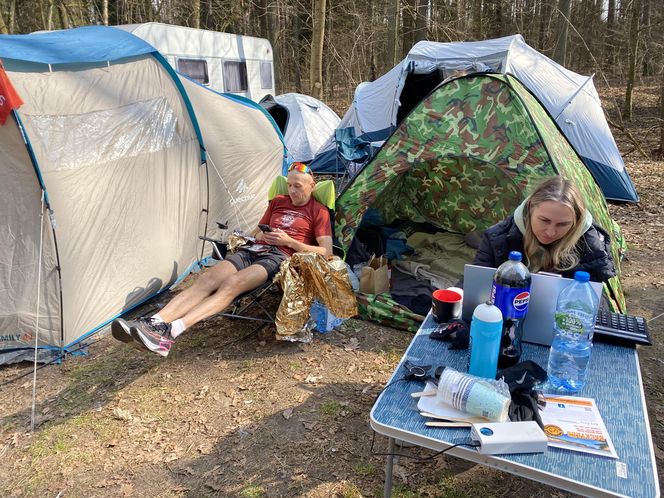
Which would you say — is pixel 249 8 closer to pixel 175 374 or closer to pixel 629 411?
pixel 175 374

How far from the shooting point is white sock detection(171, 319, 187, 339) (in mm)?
2911

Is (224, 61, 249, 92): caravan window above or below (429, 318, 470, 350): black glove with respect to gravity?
above

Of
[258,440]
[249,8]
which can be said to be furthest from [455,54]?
[249,8]

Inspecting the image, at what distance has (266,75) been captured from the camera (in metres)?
12.4

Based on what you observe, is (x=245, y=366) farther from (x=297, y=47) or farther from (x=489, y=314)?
(x=297, y=47)

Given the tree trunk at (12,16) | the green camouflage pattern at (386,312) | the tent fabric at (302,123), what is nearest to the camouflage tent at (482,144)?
the green camouflage pattern at (386,312)

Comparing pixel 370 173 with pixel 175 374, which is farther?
pixel 370 173

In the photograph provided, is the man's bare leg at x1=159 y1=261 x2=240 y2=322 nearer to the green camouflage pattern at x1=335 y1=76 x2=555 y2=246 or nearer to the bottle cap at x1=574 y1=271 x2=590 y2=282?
the green camouflage pattern at x1=335 y1=76 x2=555 y2=246

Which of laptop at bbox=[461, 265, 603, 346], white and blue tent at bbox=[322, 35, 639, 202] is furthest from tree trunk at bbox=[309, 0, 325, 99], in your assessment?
laptop at bbox=[461, 265, 603, 346]

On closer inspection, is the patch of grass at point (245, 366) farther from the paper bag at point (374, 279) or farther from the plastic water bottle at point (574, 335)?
the plastic water bottle at point (574, 335)

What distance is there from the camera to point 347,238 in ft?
13.0

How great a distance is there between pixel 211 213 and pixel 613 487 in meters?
4.04

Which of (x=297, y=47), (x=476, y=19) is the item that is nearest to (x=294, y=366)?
(x=476, y=19)

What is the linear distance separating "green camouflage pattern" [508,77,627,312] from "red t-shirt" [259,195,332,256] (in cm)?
162
